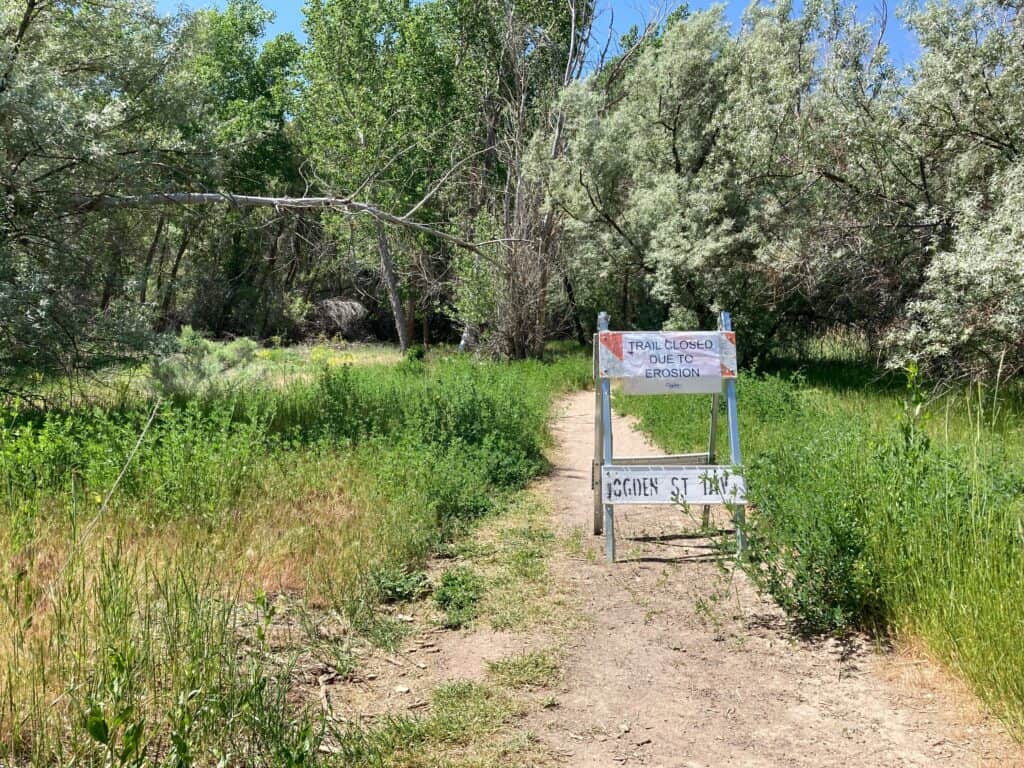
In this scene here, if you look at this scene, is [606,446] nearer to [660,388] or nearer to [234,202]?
[660,388]

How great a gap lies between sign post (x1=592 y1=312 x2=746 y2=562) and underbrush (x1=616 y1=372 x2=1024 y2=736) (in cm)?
A: 36

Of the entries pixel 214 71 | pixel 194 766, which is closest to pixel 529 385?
pixel 194 766

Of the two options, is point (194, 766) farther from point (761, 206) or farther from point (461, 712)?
point (761, 206)

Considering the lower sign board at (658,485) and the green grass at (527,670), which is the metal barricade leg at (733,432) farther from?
the green grass at (527,670)

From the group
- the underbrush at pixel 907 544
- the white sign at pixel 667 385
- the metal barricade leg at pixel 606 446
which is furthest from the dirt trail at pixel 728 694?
the white sign at pixel 667 385

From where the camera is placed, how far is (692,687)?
12.8 feet

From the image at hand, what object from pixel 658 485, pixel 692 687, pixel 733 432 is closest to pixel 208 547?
pixel 692 687

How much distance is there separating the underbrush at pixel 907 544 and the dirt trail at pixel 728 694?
20 centimetres

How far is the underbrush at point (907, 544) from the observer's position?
141 inches

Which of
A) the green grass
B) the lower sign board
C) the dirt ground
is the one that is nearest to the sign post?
the lower sign board

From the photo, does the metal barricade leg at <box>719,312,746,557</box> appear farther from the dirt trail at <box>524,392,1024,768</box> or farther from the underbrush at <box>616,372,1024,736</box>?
the dirt trail at <box>524,392,1024,768</box>

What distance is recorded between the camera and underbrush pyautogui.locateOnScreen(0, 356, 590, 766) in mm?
2910

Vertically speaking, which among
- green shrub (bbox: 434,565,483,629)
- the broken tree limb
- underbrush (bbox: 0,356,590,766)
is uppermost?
the broken tree limb

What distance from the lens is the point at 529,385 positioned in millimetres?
14578
